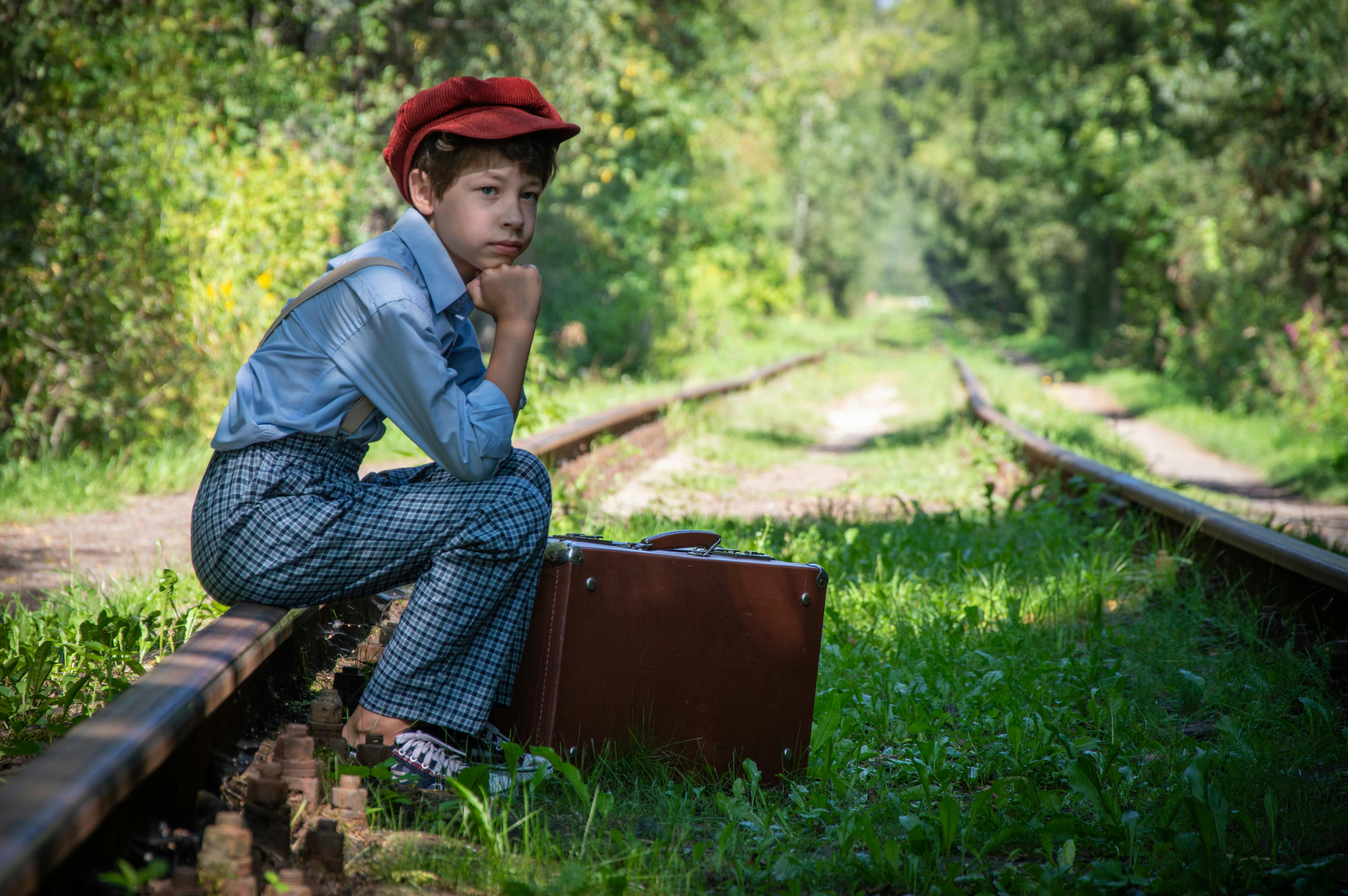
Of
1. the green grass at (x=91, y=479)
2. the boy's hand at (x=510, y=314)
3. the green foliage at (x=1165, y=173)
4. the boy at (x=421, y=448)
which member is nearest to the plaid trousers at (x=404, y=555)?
the boy at (x=421, y=448)

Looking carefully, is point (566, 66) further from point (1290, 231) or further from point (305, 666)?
point (305, 666)

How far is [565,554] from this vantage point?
2330 millimetres

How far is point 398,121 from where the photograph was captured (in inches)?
103

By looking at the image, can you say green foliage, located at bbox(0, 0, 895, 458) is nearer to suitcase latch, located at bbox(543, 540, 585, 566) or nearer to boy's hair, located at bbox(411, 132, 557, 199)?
boy's hair, located at bbox(411, 132, 557, 199)

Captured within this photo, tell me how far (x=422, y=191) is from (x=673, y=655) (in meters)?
1.19

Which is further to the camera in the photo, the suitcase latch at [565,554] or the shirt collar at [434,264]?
the shirt collar at [434,264]

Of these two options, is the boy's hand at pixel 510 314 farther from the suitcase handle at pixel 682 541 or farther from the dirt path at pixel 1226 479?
the dirt path at pixel 1226 479

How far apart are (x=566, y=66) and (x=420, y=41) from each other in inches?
57.4

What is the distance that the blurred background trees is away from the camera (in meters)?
6.63

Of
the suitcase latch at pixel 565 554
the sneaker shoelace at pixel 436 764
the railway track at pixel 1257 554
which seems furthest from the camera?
the railway track at pixel 1257 554

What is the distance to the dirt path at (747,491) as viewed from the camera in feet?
20.4

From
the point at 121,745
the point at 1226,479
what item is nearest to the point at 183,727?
the point at 121,745

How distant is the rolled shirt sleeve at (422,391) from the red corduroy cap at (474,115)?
1.43 ft

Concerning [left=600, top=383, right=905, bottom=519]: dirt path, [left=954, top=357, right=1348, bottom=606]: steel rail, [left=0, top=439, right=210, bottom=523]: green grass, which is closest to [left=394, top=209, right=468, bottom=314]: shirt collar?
[left=954, top=357, right=1348, bottom=606]: steel rail
